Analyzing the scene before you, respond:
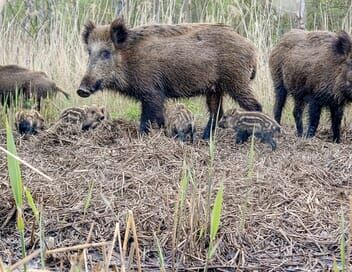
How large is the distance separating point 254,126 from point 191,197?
2567mm

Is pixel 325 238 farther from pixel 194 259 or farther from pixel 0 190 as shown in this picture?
pixel 0 190

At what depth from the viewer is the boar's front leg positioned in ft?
24.1

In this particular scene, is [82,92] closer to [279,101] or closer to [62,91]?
[62,91]

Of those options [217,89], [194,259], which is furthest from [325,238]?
[217,89]

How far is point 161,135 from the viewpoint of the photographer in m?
6.90

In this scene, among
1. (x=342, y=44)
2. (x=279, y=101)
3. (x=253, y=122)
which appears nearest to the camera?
(x=253, y=122)

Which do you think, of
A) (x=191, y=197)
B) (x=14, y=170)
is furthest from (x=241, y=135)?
(x=14, y=170)

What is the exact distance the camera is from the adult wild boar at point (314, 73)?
295 inches

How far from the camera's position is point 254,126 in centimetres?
653

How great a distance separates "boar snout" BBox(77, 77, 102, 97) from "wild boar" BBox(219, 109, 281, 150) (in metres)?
1.43

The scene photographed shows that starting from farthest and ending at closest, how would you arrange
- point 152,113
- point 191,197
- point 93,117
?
1. point 152,113
2. point 93,117
3. point 191,197

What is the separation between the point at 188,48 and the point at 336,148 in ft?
6.03

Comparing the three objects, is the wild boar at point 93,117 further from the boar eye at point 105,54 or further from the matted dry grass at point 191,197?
the boar eye at point 105,54

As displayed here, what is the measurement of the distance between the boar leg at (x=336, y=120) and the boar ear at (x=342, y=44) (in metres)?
0.51
